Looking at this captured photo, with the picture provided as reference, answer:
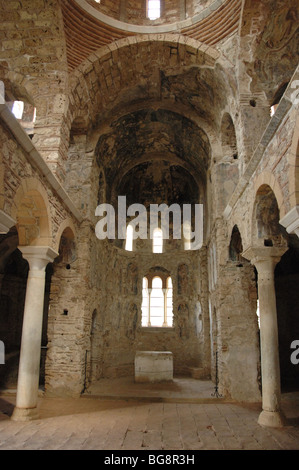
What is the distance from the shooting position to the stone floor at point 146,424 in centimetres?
625

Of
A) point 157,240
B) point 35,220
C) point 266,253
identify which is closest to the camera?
point 266,253

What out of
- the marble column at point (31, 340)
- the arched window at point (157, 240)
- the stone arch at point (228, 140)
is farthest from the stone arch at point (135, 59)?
the arched window at point (157, 240)

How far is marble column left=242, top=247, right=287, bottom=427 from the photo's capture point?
752cm

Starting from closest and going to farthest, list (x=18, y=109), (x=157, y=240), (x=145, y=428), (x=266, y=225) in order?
(x=145, y=428), (x=266, y=225), (x=18, y=109), (x=157, y=240)

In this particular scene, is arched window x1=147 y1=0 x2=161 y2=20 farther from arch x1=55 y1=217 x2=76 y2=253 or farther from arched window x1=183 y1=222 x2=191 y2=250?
arched window x1=183 y1=222 x2=191 y2=250

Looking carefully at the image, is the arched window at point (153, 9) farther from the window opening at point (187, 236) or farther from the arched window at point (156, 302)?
the arched window at point (156, 302)

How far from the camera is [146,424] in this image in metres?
7.68

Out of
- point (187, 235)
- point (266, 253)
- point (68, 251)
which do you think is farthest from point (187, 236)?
point (266, 253)

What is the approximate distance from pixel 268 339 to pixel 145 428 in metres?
3.34

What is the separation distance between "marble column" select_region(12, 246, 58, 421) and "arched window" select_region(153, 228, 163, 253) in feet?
33.5

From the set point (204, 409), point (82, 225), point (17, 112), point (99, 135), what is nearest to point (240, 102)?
point (99, 135)

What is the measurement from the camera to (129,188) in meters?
18.9

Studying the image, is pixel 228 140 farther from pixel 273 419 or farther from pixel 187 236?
pixel 273 419

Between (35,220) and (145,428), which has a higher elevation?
(35,220)
